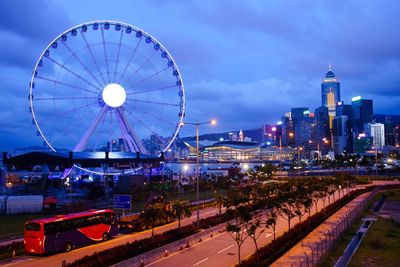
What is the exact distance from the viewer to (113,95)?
6594cm

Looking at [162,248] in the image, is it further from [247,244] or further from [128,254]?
[247,244]

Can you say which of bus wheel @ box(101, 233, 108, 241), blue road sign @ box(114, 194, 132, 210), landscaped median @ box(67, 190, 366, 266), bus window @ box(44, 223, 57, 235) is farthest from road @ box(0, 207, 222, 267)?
landscaped median @ box(67, 190, 366, 266)

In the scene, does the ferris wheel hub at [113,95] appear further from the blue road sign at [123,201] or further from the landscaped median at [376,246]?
the landscaped median at [376,246]

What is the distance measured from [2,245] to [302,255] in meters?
21.3

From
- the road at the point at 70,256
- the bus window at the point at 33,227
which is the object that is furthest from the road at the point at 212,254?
the bus window at the point at 33,227

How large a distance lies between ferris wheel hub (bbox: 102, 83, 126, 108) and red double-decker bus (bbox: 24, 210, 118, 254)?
30.8 meters

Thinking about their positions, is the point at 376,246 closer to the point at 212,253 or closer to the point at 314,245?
the point at 314,245

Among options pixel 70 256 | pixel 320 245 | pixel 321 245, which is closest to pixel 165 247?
pixel 70 256

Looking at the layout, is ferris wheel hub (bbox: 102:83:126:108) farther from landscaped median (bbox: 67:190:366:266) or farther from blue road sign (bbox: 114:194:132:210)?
landscaped median (bbox: 67:190:366:266)

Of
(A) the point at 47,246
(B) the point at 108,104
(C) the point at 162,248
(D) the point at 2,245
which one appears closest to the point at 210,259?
(C) the point at 162,248

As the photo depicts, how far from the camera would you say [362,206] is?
5516 cm

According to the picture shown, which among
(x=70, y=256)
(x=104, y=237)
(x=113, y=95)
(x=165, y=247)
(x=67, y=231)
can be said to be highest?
(x=113, y=95)

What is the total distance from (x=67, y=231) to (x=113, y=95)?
117 ft

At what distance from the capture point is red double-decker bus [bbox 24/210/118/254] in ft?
102
